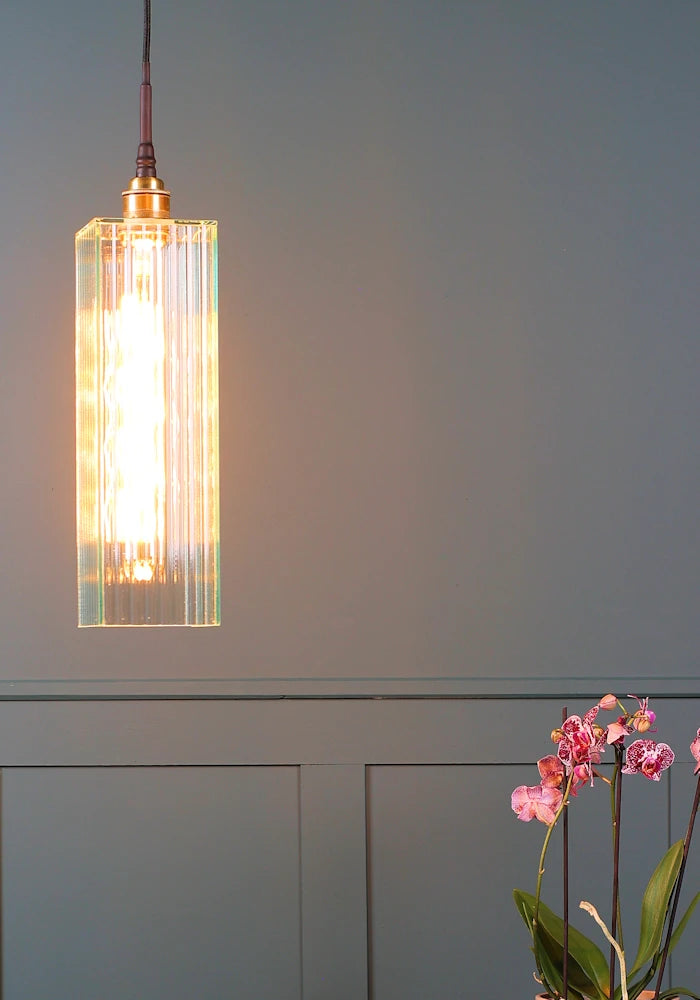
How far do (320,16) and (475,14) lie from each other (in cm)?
28

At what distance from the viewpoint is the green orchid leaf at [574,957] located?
3.06 ft

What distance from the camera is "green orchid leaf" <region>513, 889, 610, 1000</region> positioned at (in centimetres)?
93

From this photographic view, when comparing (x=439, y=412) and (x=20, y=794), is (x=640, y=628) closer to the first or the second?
(x=439, y=412)

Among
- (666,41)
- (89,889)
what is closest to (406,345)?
(666,41)

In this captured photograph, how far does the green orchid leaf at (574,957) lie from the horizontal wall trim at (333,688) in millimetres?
830

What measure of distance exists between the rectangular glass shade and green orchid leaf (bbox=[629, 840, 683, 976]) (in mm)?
501

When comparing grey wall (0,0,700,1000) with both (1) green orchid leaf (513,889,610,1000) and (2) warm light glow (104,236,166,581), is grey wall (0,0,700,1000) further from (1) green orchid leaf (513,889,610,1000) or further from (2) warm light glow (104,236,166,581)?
(2) warm light glow (104,236,166,581)

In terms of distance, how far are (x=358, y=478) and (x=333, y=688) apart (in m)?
0.38

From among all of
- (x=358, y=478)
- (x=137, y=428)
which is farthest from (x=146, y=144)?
(x=358, y=478)

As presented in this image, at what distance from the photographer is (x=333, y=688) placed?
1.82 meters


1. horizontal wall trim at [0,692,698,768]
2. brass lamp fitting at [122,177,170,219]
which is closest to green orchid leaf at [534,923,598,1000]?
brass lamp fitting at [122,177,170,219]

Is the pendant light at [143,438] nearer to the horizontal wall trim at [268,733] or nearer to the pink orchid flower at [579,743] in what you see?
the pink orchid flower at [579,743]

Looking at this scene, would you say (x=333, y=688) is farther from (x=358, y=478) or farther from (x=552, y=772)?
(x=552, y=772)

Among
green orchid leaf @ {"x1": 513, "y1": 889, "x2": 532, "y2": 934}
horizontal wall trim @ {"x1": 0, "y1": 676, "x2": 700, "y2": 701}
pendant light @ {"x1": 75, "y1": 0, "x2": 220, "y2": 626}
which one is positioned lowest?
green orchid leaf @ {"x1": 513, "y1": 889, "x2": 532, "y2": 934}
